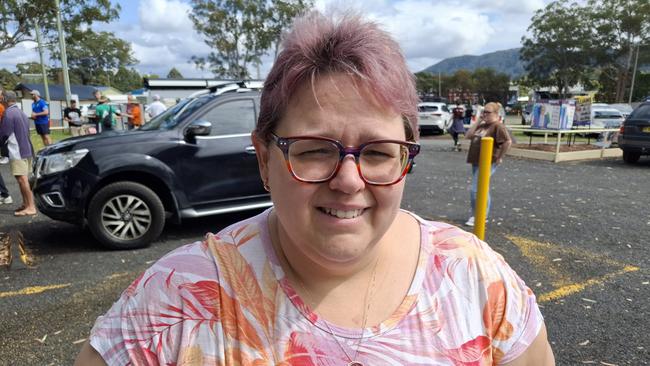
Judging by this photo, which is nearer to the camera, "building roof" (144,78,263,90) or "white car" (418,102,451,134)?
"white car" (418,102,451,134)

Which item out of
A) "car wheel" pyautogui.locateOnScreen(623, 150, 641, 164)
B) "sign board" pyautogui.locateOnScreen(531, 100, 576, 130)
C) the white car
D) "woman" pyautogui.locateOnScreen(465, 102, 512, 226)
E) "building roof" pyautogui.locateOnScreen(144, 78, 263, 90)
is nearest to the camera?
"woman" pyautogui.locateOnScreen(465, 102, 512, 226)

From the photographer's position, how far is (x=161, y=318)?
1.10 metres

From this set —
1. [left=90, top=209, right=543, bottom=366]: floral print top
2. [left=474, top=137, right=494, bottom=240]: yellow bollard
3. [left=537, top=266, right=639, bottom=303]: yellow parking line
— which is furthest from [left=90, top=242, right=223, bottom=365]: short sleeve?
[left=537, top=266, right=639, bottom=303]: yellow parking line

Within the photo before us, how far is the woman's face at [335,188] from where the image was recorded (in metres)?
1.09

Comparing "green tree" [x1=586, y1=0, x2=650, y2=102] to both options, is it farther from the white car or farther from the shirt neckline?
the shirt neckline

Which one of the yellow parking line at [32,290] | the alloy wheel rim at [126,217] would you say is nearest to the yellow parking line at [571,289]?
→ the alloy wheel rim at [126,217]

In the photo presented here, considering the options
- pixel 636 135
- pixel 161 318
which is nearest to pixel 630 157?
pixel 636 135

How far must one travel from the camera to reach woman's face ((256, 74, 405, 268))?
1093 millimetres

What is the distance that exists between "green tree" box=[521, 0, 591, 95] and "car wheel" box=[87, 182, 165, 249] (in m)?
51.6

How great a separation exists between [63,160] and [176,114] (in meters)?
1.41

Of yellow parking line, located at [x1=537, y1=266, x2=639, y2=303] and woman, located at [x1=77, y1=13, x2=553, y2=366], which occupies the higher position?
woman, located at [x1=77, y1=13, x2=553, y2=366]

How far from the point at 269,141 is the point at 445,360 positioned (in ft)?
2.35

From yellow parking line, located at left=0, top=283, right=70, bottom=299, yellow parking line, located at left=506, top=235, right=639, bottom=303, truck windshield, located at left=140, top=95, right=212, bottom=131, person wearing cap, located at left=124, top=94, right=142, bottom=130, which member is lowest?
yellow parking line, located at left=0, top=283, right=70, bottom=299

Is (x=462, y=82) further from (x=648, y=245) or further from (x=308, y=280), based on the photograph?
(x=308, y=280)
